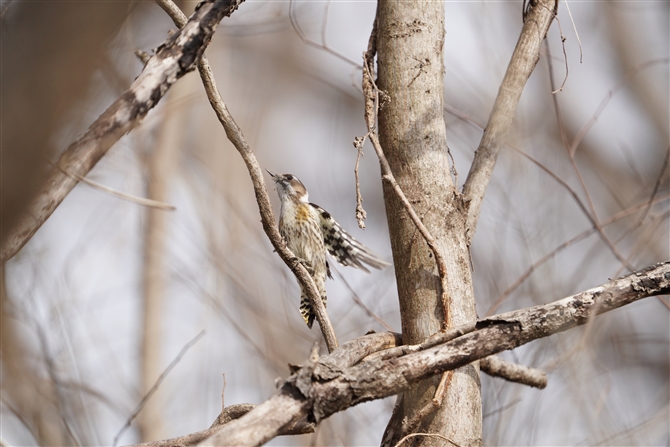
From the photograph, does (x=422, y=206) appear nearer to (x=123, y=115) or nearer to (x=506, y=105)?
(x=506, y=105)

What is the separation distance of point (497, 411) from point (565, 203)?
2624mm

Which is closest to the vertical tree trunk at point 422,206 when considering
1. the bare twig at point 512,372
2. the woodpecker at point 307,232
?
the bare twig at point 512,372

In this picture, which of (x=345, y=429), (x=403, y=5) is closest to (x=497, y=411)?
(x=345, y=429)

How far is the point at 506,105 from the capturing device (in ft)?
8.83

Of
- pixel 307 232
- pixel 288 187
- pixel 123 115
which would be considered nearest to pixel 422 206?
pixel 123 115

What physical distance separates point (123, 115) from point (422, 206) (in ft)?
4.52

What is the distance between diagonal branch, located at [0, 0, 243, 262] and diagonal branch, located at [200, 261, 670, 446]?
0.63 meters

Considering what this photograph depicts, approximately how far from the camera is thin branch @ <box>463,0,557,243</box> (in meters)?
2.61

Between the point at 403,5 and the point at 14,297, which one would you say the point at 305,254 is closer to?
the point at 14,297

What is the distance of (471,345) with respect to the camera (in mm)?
1701

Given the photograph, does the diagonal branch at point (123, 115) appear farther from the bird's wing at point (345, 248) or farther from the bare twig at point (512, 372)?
the bird's wing at point (345, 248)

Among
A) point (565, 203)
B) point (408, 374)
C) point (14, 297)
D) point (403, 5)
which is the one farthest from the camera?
point (565, 203)

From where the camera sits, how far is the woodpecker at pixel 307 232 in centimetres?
437

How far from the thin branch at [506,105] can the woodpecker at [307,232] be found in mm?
1695
